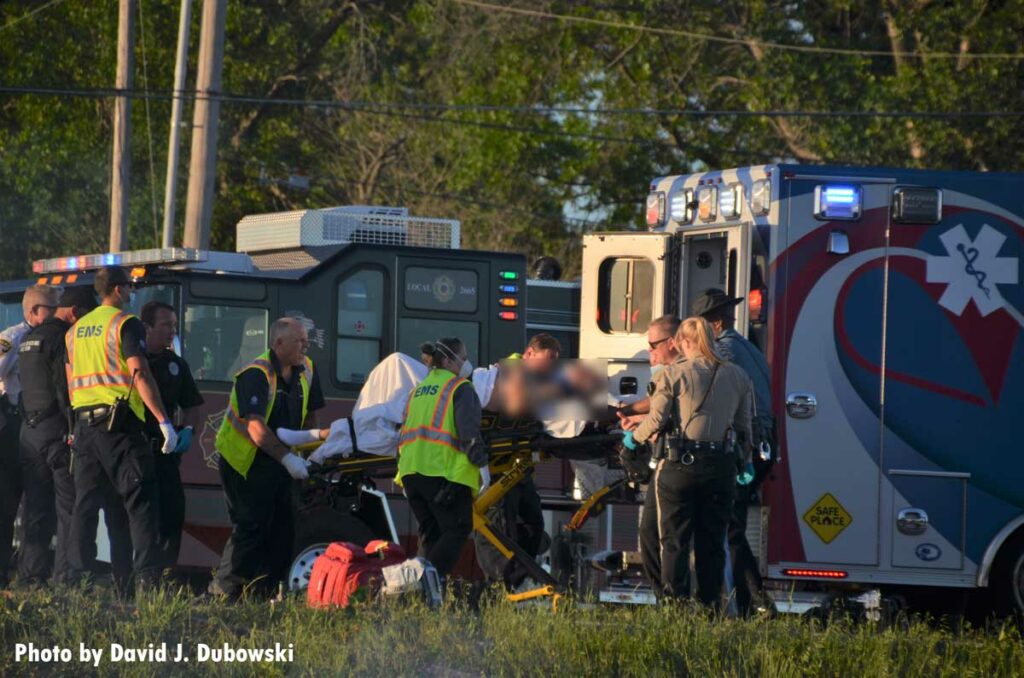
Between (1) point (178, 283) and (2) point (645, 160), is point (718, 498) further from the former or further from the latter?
(2) point (645, 160)

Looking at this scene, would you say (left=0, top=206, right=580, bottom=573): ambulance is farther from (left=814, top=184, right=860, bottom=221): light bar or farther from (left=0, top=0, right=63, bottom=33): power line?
(left=0, top=0, right=63, bottom=33): power line

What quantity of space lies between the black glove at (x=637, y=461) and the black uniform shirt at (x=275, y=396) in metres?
1.88

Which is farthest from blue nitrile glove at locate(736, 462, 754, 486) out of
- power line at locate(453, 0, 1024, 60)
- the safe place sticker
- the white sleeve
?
power line at locate(453, 0, 1024, 60)

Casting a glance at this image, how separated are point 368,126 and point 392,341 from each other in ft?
55.9

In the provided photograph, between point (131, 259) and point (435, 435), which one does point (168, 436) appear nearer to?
point (435, 435)

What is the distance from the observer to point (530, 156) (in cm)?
2589

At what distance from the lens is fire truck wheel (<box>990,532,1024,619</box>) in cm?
1044

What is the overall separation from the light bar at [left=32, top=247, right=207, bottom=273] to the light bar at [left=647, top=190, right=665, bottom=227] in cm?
292

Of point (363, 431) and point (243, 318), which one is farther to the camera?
point (243, 318)

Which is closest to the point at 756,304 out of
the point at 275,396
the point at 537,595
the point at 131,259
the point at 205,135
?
the point at 537,595

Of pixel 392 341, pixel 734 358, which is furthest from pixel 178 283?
pixel 734 358

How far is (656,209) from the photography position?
11.4 metres

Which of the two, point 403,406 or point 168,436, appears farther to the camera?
point 403,406
